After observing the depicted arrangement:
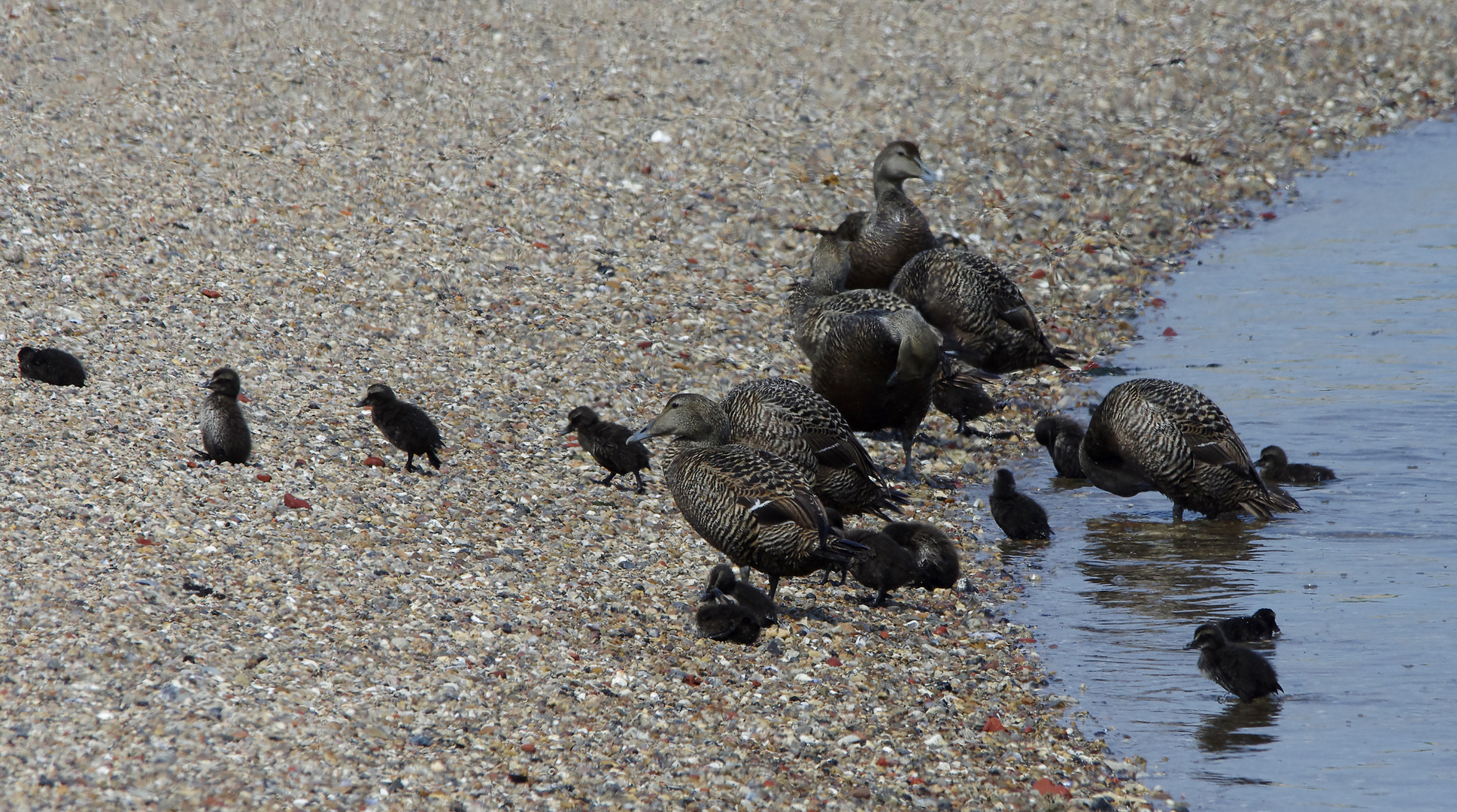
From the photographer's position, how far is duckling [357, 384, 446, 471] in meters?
9.05

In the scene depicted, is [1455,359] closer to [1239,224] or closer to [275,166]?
[1239,224]

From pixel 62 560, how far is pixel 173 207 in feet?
22.2

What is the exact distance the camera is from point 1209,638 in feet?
24.2

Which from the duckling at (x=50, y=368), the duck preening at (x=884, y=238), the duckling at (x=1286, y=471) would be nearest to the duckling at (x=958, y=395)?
the duck preening at (x=884, y=238)

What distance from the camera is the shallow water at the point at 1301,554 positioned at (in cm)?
678

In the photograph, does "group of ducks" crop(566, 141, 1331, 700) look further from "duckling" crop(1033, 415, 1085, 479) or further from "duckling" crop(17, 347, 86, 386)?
"duckling" crop(17, 347, 86, 386)

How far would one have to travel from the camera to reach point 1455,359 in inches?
513

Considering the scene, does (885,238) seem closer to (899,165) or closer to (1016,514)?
(899,165)

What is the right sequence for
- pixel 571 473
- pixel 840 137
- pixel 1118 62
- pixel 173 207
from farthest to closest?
pixel 1118 62
pixel 840 137
pixel 173 207
pixel 571 473

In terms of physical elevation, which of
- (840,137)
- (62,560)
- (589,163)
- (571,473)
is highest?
(840,137)

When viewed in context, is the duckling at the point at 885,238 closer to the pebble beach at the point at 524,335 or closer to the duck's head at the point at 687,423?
the pebble beach at the point at 524,335

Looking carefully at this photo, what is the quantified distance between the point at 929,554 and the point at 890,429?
342cm

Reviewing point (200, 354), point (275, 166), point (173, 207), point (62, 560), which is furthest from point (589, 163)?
point (62, 560)

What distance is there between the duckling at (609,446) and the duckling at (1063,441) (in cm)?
327
